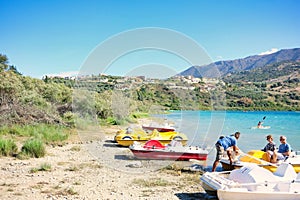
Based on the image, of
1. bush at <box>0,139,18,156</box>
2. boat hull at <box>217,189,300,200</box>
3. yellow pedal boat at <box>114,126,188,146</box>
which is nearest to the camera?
boat hull at <box>217,189,300,200</box>

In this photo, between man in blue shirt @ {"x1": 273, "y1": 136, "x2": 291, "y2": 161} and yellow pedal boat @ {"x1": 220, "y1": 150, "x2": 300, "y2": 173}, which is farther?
man in blue shirt @ {"x1": 273, "y1": 136, "x2": 291, "y2": 161}

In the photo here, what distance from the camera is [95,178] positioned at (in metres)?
9.19

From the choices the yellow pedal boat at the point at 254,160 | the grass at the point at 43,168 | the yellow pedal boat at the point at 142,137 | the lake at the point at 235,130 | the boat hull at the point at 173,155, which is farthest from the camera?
the lake at the point at 235,130

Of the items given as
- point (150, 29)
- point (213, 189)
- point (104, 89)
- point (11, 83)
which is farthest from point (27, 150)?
point (104, 89)

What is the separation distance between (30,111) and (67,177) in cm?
1173

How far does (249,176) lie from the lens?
22.1ft

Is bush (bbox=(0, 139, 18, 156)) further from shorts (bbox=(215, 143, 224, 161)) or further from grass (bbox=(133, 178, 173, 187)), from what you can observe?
shorts (bbox=(215, 143, 224, 161))

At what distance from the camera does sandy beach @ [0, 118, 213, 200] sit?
24.7 ft

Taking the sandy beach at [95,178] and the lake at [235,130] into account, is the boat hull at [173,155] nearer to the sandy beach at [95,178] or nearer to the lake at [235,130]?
the sandy beach at [95,178]

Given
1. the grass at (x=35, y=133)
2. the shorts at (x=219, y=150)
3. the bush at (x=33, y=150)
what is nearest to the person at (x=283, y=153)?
the shorts at (x=219, y=150)

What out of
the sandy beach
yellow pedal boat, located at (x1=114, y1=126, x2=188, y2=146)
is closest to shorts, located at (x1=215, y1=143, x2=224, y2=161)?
the sandy beach

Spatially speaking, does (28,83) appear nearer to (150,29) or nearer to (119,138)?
(119,138)

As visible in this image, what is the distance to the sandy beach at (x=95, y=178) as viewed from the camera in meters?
7.54

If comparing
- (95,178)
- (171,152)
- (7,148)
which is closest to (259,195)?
(95,178)
